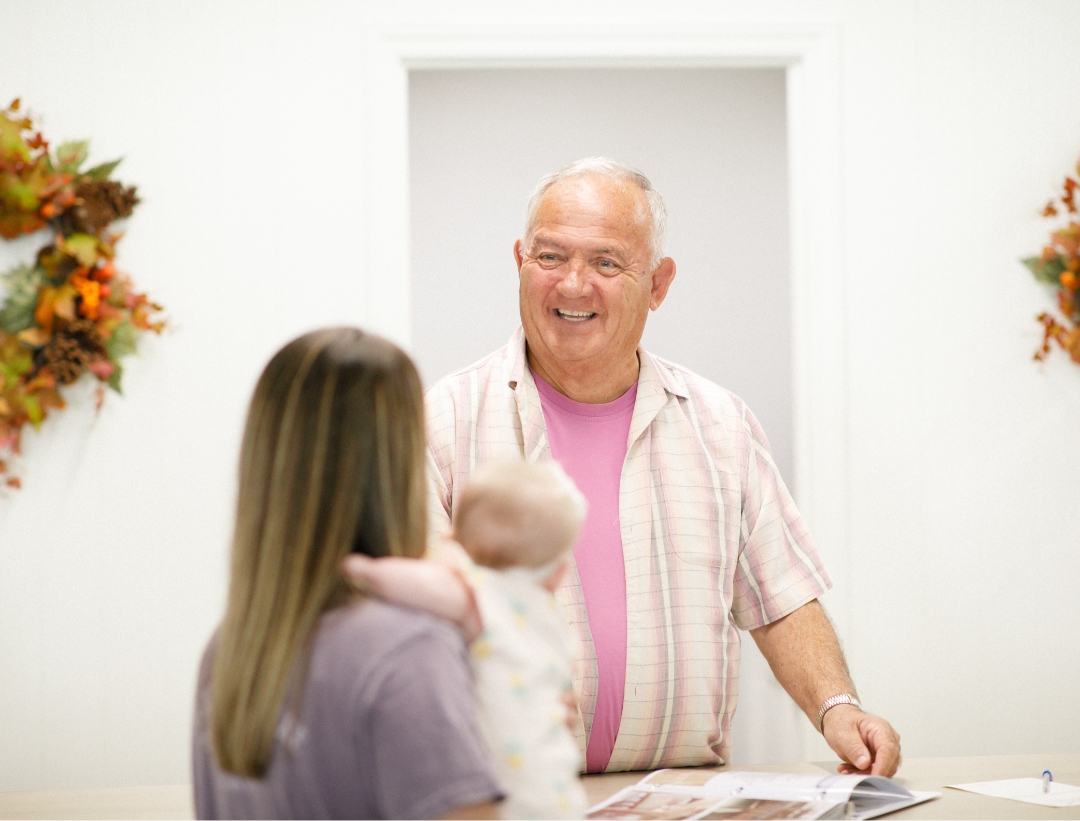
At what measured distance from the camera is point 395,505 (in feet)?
2.85

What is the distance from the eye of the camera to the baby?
0.82 meters

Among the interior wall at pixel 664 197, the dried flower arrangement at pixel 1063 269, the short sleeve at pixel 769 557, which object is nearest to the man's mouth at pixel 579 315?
the short sleeve at pixel 769 557

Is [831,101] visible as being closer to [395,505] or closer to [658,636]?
[658,636]

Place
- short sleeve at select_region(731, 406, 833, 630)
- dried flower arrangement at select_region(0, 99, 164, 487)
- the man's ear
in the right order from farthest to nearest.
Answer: dried flower arrangement at select_region(0, 99, 164, 487)
the man's ear
short sleeve at select_region(731, 406, 833, 630)

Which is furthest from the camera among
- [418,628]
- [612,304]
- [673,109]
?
[673,109]

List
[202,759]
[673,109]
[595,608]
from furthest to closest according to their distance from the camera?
1. [673,109]
2. [595,608]
3. [202,759]

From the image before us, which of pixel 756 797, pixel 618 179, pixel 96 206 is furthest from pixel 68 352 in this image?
→ pixel 756 797

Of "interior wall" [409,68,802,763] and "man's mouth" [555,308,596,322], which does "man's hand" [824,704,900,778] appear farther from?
"interior wall" [409,68,802,763]

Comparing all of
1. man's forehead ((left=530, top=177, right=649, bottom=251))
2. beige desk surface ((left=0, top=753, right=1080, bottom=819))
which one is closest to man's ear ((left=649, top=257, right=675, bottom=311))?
man's forehead ((left=530, top=177, right=649, bottom=251))

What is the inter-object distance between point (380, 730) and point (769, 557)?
1.27m

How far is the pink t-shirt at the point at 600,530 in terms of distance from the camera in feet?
6.02

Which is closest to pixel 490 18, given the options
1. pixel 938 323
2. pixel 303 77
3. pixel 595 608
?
pixel 303 77

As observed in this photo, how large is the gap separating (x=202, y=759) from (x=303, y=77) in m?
2.24

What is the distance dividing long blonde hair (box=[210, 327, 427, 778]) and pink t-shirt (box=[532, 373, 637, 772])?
1.02 meters
